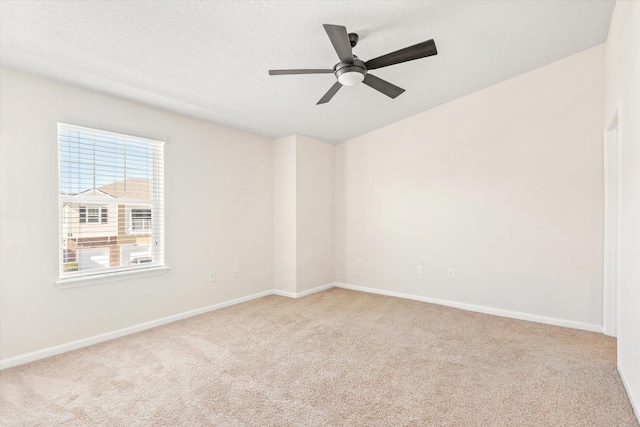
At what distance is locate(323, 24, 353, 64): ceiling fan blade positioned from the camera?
1919mm

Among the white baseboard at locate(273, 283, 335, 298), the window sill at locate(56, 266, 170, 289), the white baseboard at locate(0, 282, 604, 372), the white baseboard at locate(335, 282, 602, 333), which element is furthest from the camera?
the white baseboard at locate(273, 283, 335, 298)

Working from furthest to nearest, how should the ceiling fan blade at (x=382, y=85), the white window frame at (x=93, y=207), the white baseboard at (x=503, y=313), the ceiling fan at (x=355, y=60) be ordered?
1. the white baseboard at (x=503, y=313)
2. the white window frame at (x=93, y=207)
3. the ceiling fan blade at (x=382, y=85)
4. the ceiling fan at (x=355, y=60)

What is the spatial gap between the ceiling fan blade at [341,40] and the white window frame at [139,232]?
2.41 metres

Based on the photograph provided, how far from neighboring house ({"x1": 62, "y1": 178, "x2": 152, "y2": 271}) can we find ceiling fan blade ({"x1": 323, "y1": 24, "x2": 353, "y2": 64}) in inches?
101

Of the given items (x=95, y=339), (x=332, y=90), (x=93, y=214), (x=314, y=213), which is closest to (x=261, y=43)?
(x=332, y=90)

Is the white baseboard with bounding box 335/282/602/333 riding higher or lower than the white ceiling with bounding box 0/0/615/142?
lower

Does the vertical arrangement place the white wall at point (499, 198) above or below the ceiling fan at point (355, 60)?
below

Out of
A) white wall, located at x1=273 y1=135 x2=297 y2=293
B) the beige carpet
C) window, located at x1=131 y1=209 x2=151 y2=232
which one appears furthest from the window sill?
white wall, located at x1=273 y1=135 x2=297 y2=293

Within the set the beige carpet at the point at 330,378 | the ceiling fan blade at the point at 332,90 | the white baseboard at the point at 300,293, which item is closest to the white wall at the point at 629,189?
the beige carpet at the point at 330,378

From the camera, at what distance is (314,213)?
504cm

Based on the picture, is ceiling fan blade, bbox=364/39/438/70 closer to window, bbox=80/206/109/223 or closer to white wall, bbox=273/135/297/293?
white wall, bbox=273/135/297/293

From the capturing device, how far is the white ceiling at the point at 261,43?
219 centimetres

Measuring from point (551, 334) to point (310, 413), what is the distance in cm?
272

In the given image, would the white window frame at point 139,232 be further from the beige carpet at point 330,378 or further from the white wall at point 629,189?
the white wall at point 629,189
